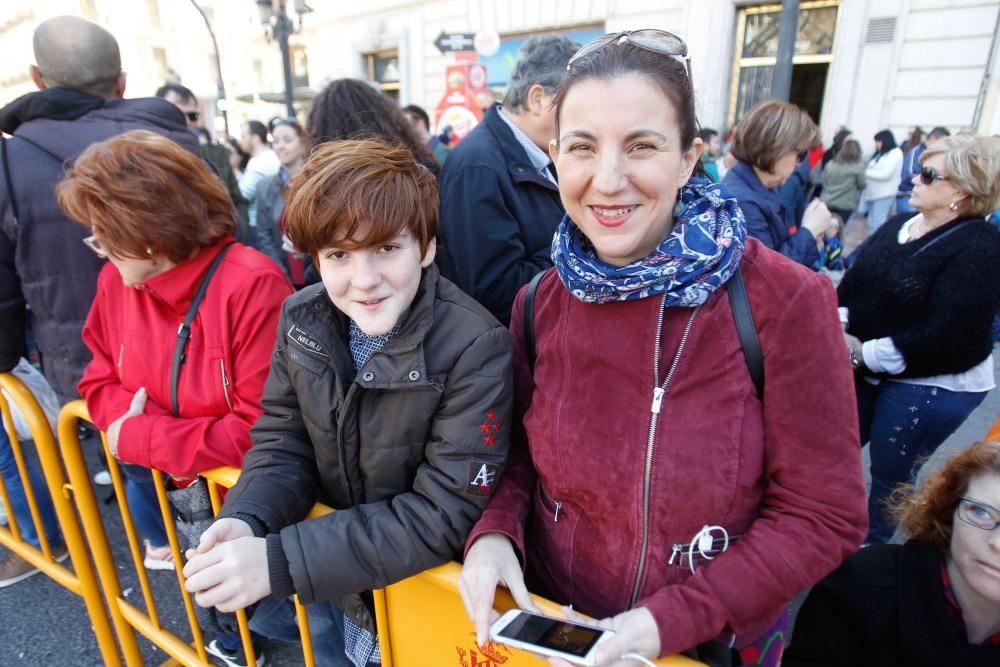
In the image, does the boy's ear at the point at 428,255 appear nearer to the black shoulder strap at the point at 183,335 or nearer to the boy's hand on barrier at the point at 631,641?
the black shoulder strap at the point at 183,335

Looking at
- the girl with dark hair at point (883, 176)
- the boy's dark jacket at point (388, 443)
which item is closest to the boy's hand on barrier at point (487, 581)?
the boy's dark jacket at point (388, 443)

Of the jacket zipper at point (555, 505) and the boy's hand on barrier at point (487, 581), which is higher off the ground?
the jacket zipper at point (555, 505)

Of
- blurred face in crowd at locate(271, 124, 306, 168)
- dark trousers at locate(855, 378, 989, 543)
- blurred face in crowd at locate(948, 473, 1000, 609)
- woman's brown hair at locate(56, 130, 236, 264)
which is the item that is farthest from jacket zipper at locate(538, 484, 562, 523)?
blurred face in crowd at locate(271, 124, 306, 168)

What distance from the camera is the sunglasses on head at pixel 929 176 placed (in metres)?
2.43

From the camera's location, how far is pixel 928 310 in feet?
7.87

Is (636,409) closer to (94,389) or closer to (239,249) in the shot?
(239,249)

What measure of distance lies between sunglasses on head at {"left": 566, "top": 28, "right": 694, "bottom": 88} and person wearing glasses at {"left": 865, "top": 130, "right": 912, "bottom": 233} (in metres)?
10.1

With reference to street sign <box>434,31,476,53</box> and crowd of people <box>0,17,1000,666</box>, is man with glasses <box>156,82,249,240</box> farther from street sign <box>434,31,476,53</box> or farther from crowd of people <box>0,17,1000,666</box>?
street sign <box>434,31,476,53</box>

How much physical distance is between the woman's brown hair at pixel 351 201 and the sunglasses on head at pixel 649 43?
0.49m

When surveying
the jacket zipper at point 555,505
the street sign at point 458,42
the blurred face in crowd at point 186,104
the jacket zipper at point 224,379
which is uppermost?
the street sign at point 458,42

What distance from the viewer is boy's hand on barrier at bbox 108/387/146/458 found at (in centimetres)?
180

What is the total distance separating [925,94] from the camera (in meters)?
10.3

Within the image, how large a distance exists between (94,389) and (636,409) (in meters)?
1.84

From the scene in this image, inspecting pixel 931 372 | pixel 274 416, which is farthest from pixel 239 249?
pixel 931 372
